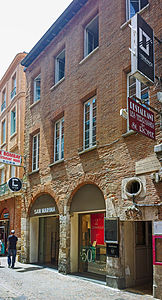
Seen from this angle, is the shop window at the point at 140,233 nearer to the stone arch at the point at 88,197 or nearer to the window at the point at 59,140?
the stone arch at the point at 88,197

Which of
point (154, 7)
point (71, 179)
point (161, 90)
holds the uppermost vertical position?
point (154, 7)

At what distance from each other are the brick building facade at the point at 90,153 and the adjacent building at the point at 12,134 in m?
3.08

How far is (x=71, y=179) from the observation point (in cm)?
1274

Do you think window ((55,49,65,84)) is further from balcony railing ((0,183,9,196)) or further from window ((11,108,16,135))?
balcony railing ((0,183,9,196))

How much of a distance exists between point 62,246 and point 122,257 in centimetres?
349

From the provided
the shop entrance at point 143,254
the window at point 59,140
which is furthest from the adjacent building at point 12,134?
the shop entrance at point 143,254

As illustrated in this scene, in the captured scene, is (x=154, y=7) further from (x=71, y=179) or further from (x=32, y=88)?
(x=32, y=88)

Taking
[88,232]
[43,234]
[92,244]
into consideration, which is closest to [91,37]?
[88,232]

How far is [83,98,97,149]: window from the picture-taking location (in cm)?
1211

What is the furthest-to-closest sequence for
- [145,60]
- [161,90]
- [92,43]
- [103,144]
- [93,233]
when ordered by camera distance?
1. [92,43]
2. [93,233]
3. [103,144]
4. [161,90]
5. [145,60]

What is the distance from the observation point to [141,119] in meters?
8.42

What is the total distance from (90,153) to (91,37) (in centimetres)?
486

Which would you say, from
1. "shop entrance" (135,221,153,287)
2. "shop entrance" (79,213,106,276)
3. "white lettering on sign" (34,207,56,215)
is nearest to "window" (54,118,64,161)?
"white lettering on sign" (34,207,56,215)

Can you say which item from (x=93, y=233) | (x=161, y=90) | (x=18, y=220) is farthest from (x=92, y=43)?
(x=18, y=220)
